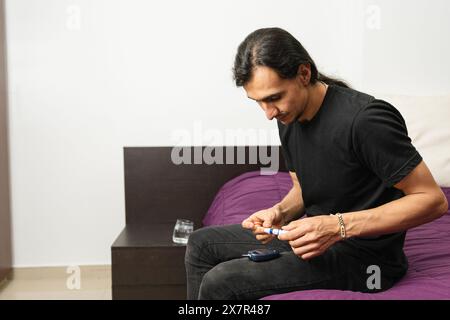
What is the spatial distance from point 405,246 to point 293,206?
0.38 m

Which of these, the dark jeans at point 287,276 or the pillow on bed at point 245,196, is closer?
the dark jeans at point 287,276

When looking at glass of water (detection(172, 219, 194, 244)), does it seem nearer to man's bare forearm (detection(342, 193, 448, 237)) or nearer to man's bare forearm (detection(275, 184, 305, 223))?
man's bare forearm (detection(275, 184, 305, 223))

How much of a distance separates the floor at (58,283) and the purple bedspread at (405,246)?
2.19 feet

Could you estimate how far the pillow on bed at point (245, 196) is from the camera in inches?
84.7

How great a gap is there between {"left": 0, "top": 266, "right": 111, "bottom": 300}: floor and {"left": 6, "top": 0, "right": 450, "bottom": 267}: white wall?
0.06m

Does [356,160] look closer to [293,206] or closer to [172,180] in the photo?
[293,206]

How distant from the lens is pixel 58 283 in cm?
272

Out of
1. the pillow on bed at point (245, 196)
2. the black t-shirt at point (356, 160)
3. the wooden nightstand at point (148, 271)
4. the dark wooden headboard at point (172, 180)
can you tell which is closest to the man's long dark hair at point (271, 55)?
the black t-shirt at point (356, 160)

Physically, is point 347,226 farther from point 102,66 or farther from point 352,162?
point 102,66

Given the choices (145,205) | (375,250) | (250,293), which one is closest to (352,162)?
(375,250)

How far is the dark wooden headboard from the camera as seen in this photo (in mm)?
2688

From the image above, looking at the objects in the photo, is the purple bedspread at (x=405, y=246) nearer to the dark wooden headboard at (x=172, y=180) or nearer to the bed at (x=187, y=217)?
the bed at (x=187, y=217)

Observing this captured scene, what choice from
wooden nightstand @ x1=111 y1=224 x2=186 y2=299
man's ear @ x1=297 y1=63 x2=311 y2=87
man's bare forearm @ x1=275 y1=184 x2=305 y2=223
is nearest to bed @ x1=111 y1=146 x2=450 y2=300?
wooden nightstand @ x1=111 y1=224 x2=186 y2=299

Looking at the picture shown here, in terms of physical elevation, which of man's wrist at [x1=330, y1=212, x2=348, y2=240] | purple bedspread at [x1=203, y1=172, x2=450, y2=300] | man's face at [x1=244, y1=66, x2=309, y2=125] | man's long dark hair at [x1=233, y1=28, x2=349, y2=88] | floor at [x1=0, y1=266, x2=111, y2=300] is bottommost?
floor at [x1=0, y1=266, x2=111, y2=300]
